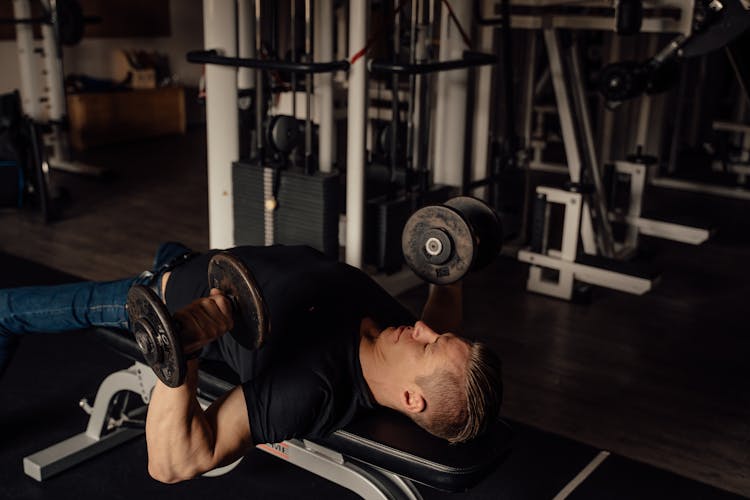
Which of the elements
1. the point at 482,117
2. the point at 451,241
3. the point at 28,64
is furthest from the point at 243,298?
the point at 28,64

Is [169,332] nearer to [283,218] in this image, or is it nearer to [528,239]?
[283,218]

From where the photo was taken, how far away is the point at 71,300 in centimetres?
184

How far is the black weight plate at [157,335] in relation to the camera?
1.18m

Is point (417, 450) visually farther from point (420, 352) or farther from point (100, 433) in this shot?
point (100, 433)

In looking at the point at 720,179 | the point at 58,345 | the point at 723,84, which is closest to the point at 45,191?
the point at 58,345

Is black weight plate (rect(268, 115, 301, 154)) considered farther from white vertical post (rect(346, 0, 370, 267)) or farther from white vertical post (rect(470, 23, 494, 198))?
white vertical post (rect(470, 23, 494, 198))

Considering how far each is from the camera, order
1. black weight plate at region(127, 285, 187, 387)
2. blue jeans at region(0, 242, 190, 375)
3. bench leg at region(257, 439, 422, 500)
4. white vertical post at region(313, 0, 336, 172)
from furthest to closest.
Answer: white vertical post at region(313, 0, 336, 172), blue jeans at region(0, 242, 190, 375), bench leg at region(257, 439, 422, 500), black weight plate at region(127, 285, 187, 387)

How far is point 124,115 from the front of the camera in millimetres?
6156

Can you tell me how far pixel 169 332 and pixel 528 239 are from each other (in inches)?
116

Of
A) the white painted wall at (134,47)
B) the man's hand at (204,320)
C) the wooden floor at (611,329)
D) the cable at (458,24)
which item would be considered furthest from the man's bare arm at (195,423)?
the white painted wall at (134,47)

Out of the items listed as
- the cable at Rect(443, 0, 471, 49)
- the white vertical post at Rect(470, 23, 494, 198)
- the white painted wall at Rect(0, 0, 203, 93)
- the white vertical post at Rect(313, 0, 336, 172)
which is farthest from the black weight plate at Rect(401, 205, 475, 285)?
the white painted wall at Rect(0, 0, 203, 93)

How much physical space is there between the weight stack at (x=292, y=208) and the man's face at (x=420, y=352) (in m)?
1.23

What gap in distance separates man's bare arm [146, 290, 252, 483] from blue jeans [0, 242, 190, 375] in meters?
0.53

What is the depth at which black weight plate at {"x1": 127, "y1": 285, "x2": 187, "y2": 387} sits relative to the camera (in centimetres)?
118
